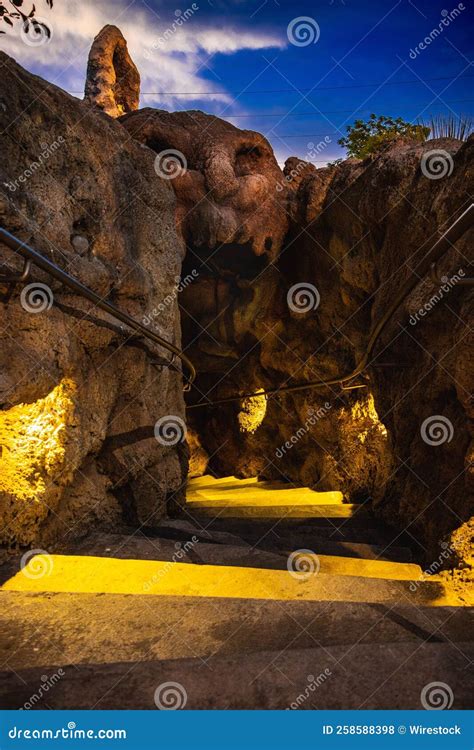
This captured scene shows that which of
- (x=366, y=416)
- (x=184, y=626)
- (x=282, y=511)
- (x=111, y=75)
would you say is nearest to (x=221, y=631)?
(x=184, y=626)

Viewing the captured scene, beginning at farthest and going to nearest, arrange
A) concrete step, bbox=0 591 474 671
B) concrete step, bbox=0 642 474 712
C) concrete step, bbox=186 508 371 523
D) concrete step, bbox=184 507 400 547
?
concrete step, bbox=186 508 371 523
concrete step, bbox=184 507 400 547
concrete step, bbox=0 591 474 671
concrete step, bbox=0 642 474 712

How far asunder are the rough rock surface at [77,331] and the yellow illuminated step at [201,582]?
39cm

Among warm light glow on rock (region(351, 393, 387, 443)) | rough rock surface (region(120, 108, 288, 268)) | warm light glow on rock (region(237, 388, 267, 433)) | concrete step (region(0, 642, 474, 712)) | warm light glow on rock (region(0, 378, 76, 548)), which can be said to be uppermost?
rough rock surface (region(120, 108, 288, 268))

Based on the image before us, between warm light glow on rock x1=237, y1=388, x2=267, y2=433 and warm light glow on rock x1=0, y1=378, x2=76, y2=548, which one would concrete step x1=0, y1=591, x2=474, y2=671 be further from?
warm light glow on rock x1=237, y1=388, x2=267, y2=433

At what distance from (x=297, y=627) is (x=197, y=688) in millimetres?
701

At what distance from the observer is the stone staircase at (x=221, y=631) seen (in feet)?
4.52

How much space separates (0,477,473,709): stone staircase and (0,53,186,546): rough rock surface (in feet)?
1.83

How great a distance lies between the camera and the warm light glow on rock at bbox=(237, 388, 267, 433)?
10875 millimetres

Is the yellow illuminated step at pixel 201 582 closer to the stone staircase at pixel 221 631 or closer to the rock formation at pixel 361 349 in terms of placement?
the stone staircase at pixel 221 631

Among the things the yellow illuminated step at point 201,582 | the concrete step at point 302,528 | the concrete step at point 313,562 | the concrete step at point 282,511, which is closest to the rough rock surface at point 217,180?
the concrete step at point 282,511

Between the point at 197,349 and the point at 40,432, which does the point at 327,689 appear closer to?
the point at 40,432

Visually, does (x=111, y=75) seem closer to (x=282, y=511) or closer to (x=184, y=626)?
(x=282, y=511)

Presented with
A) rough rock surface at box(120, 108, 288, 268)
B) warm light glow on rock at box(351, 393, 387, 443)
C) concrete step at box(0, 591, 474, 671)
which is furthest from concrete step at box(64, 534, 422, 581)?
rough rock surface at box(120, 108, 288, 268)

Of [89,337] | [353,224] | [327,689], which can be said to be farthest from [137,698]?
[353,224]
